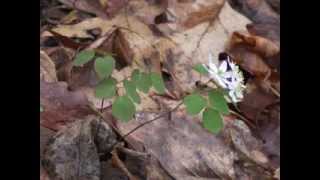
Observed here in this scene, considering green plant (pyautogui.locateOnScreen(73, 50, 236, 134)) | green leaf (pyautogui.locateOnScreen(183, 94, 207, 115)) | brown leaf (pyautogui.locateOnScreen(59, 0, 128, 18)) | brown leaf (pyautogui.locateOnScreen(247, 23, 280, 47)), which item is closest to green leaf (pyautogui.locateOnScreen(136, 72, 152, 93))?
green plant (pyautogui.locateOnScreen(73, 50, 236, 134))

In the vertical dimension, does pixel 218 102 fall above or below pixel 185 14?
below

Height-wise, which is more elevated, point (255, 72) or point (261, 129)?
point (255, 72)

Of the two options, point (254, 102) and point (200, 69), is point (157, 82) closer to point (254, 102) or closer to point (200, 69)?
point (200, 69)

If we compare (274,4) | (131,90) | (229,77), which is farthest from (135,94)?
(274,4)

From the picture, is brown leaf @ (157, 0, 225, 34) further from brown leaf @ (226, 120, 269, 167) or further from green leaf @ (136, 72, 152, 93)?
brown leaf @ (226, 120, 269, 167)

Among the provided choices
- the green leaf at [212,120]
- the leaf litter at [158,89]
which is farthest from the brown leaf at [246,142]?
the green leaf at [212,120]
